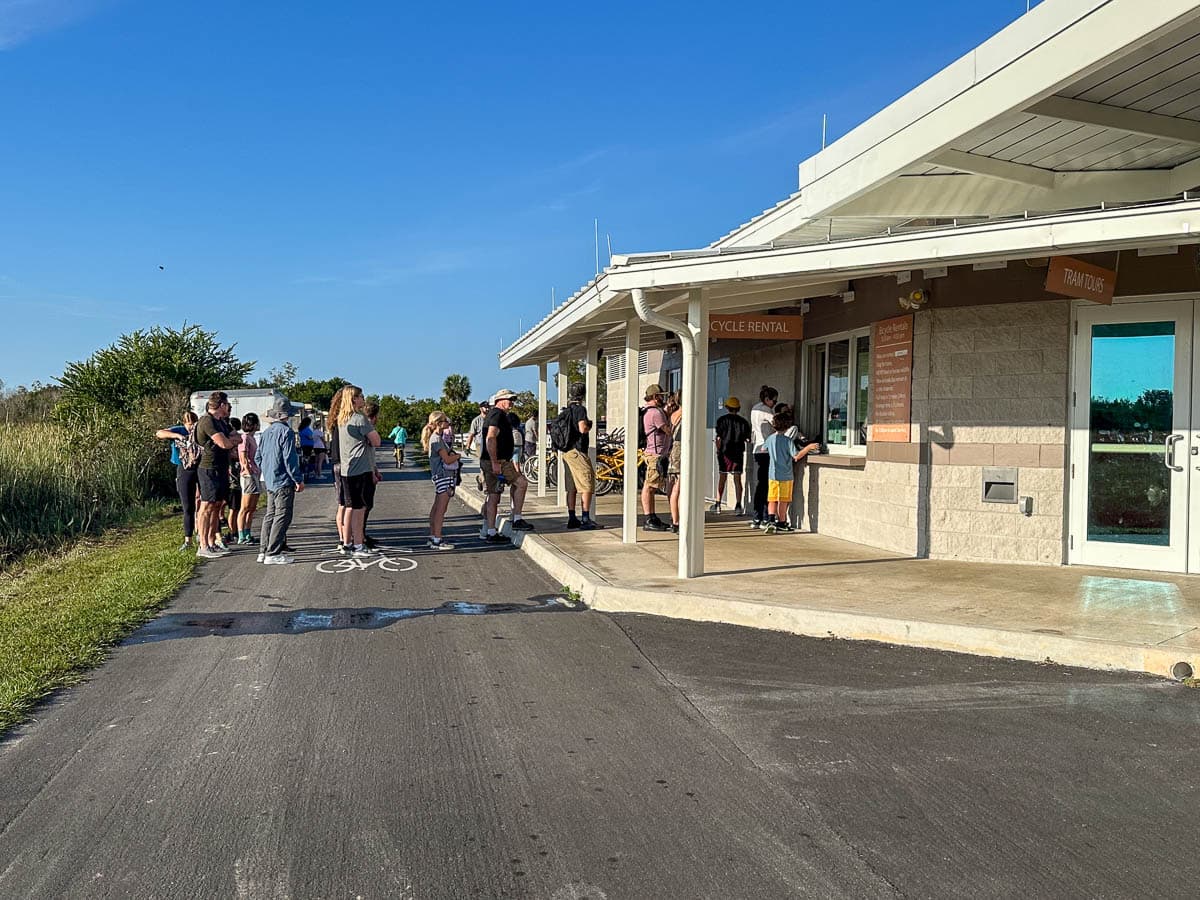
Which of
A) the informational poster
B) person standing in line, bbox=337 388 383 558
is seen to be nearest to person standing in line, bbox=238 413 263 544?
person standing in line, bbox=337 388 383 558

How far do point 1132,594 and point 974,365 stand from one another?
9.11 ft

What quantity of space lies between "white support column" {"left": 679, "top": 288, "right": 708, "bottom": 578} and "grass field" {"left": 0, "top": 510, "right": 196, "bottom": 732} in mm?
4542

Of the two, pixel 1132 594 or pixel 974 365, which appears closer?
pixel 1132 594

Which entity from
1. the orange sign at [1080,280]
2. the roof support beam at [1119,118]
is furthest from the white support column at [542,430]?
the roof support beam at [1119,118]

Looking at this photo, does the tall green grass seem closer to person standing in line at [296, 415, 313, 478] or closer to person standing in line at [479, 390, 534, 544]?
person standing in line at [296, 415, 313, 478]

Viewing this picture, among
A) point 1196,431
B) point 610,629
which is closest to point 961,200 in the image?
point 1196,431

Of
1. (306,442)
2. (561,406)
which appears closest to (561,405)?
(561,406)

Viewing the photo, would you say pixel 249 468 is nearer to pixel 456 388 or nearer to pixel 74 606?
pixel 74 606

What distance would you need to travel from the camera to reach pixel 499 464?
38.6 feet

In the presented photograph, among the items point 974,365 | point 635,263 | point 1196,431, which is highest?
point 635,263

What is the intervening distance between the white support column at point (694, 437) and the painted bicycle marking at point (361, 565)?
3226 mm

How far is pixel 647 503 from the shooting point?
40.6 ft

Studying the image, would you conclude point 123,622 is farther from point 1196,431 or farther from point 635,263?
point 1196,431

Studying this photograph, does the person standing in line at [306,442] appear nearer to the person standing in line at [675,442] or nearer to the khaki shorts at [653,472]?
the person standing in line at [675,442]
